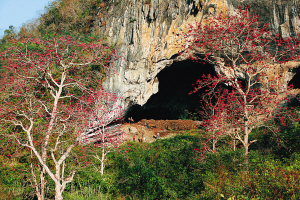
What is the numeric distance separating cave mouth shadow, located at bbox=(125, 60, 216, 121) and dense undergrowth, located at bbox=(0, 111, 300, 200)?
953cm

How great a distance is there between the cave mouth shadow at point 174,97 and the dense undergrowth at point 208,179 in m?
9.53

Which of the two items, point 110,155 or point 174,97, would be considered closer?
point 110,155

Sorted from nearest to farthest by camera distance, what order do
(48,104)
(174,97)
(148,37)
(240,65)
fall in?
1. (48,104)
2. (240,65)
3. (148,37)
4. (174,97)

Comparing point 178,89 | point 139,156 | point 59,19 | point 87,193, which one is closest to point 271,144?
point 139,156

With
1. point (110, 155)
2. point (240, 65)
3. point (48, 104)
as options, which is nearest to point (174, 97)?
point (110, 155)

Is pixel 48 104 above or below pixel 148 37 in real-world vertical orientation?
below

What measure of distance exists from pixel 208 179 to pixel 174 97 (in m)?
16.2

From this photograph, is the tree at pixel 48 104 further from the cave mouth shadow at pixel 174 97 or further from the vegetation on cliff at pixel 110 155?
the cave mouth shadow at pixel 174 97

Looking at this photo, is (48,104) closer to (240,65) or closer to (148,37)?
(240,65)

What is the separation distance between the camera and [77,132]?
19.9 ft

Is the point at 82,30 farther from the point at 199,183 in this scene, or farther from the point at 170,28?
the point at 199,183

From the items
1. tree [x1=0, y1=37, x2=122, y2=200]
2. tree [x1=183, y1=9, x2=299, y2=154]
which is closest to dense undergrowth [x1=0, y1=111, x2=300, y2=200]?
tree [x1=183, y1=9, x2=299, y2=154]

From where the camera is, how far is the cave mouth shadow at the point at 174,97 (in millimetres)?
18566

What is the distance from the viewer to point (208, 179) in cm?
594
